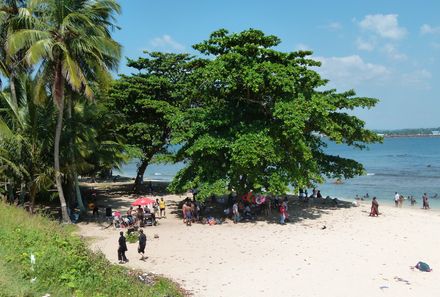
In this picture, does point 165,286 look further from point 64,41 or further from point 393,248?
point 64,41

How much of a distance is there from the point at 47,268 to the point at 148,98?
2463cm

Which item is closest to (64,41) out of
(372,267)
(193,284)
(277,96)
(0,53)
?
(0,53)

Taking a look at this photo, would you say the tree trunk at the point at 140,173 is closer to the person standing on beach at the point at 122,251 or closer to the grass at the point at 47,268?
the person standing on beach at the point at 122,251

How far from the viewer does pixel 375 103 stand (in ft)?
82.7

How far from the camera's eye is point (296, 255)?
1642 centimetres

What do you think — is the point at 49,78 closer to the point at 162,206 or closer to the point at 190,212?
the point at 162,206

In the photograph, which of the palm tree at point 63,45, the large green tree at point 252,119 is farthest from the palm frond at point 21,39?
the large green tree at point 252,119

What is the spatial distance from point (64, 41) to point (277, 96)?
35.6 ft

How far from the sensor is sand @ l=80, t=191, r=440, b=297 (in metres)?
13.2

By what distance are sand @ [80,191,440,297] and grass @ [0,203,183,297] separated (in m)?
3.45

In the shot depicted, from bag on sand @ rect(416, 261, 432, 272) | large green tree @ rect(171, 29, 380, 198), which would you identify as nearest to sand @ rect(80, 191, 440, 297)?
bag on sand @ rect(416, 261, 432, 272)

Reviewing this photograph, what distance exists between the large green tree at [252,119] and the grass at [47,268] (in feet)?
35.5

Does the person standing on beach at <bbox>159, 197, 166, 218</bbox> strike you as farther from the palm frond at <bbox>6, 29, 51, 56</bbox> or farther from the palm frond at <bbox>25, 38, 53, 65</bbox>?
the palm frond at <bbox>6, 29, 51, 56</bbox>

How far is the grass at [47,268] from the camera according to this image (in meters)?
7.19
